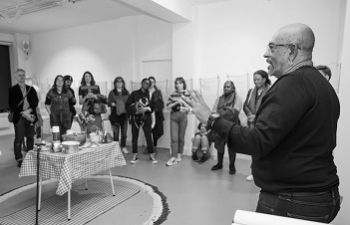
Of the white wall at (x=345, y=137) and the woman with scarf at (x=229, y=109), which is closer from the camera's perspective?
the white wall at (x=345, y=137)

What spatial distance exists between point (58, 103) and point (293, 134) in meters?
3.76

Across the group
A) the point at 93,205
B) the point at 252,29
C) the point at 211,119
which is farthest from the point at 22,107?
the point at 252,29

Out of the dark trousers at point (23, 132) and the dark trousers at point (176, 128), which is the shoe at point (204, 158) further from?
the dark trousers at point (23, 132)

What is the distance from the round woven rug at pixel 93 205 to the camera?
2.42m

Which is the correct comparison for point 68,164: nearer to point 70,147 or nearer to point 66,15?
point 70,147

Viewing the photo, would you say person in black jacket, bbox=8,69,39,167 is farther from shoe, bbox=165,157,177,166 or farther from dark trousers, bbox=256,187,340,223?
dark trousers, bbox=256,187,340,223

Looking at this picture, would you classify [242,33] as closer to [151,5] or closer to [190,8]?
[190,8]

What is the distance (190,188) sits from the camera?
3.20 m

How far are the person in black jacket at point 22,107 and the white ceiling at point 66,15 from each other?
5.13ft

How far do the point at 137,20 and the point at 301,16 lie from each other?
3.16 metres

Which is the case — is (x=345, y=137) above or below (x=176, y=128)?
above

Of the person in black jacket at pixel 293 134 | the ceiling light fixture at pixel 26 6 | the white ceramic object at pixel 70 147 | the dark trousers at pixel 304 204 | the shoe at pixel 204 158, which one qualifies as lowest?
the shoe at pixel 204 158

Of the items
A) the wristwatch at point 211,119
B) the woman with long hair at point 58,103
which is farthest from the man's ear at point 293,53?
the woman with long hair at point 58,103

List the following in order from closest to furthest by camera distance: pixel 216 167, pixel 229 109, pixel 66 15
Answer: pixel 229 109 < pixel 216 167 < pixel 66 15
